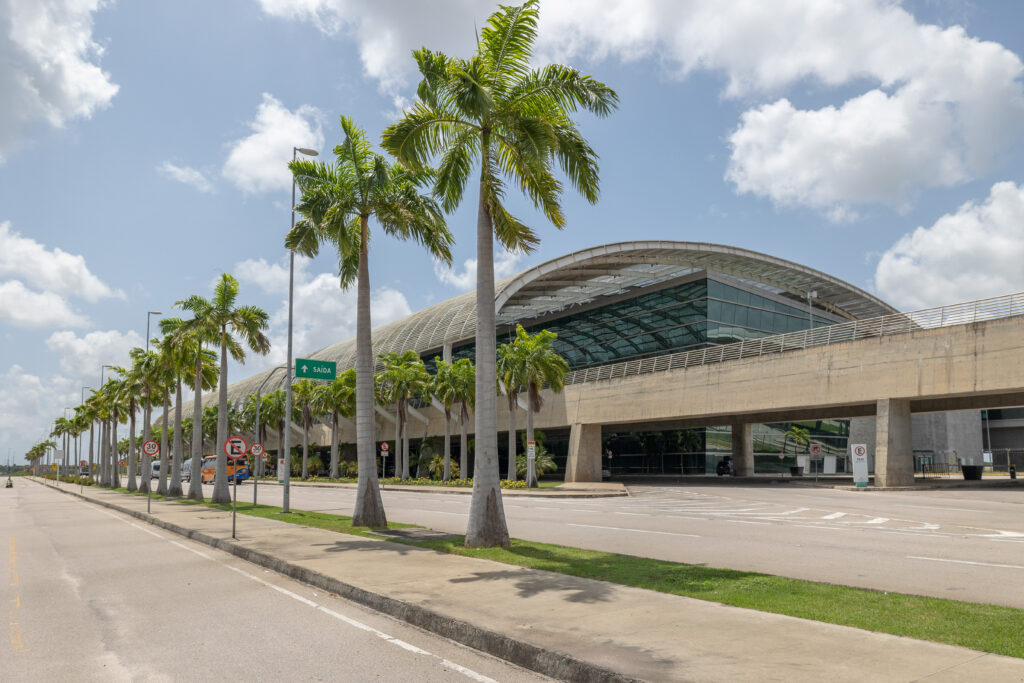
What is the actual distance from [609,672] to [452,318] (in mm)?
55210

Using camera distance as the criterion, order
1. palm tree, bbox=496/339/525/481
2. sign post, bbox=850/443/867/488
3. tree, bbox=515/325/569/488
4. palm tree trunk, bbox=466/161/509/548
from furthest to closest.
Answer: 1. palm tree, bbox=496/339/525/481
2. tree, bbox=515/325/569/488
3. sign post, bbox=850/443/867/488
4. palm tree trunk, bbox=466/161/509/548

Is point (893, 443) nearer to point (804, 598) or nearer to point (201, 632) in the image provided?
point (804, 598)

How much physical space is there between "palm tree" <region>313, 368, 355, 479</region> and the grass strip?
5284 centimetres

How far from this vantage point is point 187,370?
133ft

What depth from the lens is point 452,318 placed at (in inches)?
2379

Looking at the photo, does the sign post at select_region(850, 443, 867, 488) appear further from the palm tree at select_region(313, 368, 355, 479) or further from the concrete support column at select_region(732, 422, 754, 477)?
the palm tree at select_region(313, 368, 355, 479)

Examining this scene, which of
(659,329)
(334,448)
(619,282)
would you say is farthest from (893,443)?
(334,448)

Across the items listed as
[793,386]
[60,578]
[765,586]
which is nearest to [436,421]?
[793,386]

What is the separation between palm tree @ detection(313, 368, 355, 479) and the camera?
6431 centimetres

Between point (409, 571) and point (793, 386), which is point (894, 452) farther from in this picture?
point (409, 571)

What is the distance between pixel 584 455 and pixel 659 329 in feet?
43.6

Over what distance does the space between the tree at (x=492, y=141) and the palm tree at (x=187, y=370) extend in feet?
67.6

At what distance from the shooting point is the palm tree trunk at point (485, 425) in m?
13.6

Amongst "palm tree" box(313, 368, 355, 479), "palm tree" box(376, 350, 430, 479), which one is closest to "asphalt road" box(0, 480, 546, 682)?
"palm tree" box(376, 350, 430, 479)
